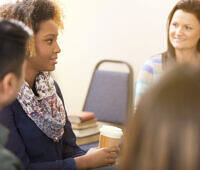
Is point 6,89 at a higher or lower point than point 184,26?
lower

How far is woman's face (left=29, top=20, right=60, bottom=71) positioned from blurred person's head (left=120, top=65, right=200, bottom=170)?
0.98 m

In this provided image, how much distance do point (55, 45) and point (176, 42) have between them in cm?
102

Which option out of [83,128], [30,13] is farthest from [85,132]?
[30,13]

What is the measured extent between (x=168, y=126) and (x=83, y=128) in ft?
Answer: 5.88

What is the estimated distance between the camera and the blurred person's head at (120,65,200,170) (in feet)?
1.90

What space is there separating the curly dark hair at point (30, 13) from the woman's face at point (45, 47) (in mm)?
27

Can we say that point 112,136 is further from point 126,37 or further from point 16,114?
point 126,37

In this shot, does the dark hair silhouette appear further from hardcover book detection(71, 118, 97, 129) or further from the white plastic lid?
hardcover book detection(71, 118, 97, 129)

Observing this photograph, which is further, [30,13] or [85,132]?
[85,132]

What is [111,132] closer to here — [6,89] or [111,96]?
[6,89]

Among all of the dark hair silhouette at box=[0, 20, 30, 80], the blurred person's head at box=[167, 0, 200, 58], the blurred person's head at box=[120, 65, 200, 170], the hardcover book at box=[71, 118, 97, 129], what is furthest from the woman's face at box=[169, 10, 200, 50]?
the blurred person's head at box=[120, 65, 200, 170]

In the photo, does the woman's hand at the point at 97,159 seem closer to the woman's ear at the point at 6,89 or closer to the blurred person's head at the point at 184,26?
the woman's ear at the point at 6,89

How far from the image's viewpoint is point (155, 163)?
59 cm

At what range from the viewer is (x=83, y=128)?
2.35 meters
